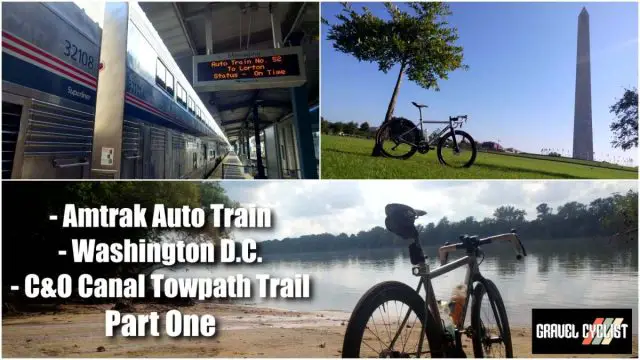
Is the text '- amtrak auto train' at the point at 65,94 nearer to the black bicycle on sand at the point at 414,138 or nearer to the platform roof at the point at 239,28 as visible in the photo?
the platform roof at the point at 239,28

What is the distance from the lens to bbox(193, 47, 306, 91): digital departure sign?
3326 millimetres

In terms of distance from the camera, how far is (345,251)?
297 centimetres

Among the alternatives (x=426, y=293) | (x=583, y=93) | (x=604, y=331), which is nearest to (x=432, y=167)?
(x=426, y=293)

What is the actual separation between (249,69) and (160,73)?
0.96 meters

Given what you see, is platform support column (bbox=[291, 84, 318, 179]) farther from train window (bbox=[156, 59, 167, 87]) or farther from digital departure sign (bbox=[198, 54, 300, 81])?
train window (bbox=[156, 59, 167, 87])

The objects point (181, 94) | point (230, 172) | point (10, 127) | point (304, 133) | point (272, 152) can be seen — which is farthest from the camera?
point (181, 94)

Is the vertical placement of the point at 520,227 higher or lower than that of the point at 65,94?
lower

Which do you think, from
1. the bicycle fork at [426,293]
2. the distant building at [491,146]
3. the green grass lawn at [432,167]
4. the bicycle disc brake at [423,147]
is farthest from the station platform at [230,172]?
the distant building at [491,146]

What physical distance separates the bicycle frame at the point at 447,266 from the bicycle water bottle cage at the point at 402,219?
0.08 meters

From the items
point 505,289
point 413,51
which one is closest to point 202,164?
point 413,51

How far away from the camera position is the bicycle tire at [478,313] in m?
2.98

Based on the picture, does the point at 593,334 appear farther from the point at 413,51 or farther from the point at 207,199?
the point at 207,199

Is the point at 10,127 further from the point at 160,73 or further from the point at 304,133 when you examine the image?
the point at 304,133

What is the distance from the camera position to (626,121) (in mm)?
2969
